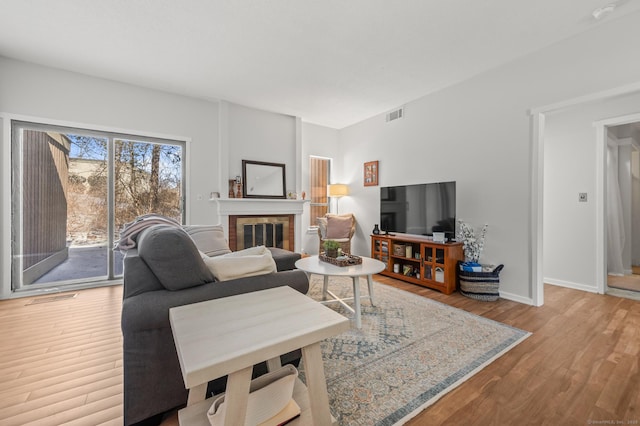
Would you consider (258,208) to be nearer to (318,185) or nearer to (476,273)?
→ (318,185)

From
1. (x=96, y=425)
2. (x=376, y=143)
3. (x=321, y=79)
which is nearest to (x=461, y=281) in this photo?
(x=376, y=143)

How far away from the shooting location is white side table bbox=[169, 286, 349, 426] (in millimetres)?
774

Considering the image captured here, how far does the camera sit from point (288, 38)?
8.55 ft

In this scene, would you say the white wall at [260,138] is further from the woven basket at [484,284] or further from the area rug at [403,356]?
→ the woven basket at [484,284]

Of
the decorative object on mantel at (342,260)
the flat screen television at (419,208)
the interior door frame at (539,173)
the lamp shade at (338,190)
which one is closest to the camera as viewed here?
the decorative object on mantel at (342,260)

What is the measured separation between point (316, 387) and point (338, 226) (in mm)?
3942

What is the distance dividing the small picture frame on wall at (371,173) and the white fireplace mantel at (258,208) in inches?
50.8

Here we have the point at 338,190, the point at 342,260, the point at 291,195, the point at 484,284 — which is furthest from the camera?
the point at 338,190

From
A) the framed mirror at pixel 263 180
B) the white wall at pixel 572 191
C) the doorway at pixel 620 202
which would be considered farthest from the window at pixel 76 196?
the doorway at pixel 620 202

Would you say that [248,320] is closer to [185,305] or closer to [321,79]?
[185,305]

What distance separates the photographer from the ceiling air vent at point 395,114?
14.1 feet

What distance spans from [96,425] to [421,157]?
4202mm

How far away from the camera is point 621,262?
3.92 m

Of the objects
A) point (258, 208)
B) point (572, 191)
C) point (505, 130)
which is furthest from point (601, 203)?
point (258, 208)
